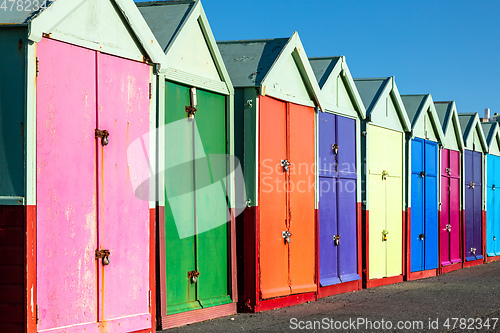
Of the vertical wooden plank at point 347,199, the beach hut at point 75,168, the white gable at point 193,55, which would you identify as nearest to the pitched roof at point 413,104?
the vertical wooden plank at point 347,199

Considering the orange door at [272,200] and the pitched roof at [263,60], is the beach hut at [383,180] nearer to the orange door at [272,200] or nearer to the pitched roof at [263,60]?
the pitched roof at [263,60]

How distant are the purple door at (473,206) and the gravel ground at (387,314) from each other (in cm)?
641

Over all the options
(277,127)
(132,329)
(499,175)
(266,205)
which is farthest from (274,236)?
(499,175)

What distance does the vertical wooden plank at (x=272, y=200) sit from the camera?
35.6 feet

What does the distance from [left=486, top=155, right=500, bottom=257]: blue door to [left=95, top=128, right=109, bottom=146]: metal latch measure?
688 inches

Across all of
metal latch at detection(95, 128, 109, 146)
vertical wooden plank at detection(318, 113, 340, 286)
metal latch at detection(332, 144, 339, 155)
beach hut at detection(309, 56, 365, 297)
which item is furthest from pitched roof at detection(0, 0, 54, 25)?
metal latch at detection(332, 144, 339, 155)

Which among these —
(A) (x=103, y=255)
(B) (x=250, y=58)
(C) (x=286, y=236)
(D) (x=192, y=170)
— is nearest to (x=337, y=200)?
(C) (x=286, y=236)

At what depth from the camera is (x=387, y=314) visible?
10477mm

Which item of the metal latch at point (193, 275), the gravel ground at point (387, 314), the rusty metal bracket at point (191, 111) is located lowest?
the gravel ground at point (387, 314)

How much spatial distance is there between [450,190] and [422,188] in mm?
2436

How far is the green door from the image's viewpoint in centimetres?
922

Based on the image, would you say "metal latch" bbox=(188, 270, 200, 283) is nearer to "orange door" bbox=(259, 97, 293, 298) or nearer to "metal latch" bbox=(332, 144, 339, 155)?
"orange door" bbox=(259, 97, 293, 298)

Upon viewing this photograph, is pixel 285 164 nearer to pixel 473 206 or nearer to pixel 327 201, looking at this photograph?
pixel 327 201

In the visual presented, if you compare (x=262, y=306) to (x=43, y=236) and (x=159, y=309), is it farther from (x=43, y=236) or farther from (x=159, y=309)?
(x=43, y=236)
